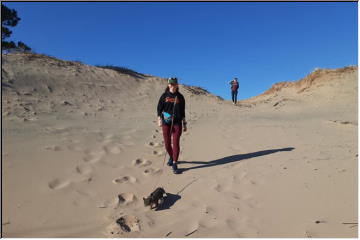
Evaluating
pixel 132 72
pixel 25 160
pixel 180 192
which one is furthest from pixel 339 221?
pixel 132 72

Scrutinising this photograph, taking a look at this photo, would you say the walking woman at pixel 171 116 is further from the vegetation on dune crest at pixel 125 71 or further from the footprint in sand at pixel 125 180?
the vegetation on dune crest at pixel 125 71

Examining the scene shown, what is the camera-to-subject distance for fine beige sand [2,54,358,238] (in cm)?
253

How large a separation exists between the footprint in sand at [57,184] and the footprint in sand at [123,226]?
1.09 meters

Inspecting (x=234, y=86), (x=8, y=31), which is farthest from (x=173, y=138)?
(x=8, y=31)

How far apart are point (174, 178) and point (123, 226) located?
140cm

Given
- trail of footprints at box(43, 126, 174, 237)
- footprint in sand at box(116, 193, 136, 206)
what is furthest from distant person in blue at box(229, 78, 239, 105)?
footprint in sand at box(116, 193, 136, 206)

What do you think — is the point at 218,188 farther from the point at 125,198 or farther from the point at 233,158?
the point at 233,158

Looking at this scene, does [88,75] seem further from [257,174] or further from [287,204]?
[287,204]

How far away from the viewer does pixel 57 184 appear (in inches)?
131

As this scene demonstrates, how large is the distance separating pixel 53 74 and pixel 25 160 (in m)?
9.34

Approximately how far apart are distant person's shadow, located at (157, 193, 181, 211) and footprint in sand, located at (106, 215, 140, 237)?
0.35 metres

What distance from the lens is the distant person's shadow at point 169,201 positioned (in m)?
2.92

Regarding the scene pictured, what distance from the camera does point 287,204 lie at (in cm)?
290

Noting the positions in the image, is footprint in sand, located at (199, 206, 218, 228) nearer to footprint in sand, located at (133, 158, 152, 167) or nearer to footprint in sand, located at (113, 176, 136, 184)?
→ footprint in sand, located at (113, 176, 136, 184)
